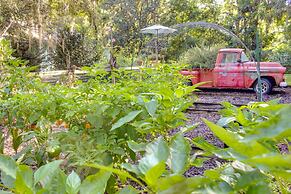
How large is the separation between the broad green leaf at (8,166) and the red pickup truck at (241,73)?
7262mm

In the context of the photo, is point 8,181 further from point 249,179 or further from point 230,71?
point 230,71

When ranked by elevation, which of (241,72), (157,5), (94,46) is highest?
(157,5)

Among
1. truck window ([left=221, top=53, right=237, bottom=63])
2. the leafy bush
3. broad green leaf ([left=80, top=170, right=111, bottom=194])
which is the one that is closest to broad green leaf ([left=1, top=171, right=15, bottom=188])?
broad green leaf ([left=80, top=170, right=111, bottom=194])

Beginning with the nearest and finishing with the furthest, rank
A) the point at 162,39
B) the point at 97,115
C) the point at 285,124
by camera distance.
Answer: the point at 285,124, the point at 97,115, the point at 162,39

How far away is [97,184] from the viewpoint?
1.54 feet

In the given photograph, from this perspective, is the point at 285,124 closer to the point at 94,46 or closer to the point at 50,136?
the point at 50,136

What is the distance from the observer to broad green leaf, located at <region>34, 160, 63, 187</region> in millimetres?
496

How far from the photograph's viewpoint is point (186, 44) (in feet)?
42.5

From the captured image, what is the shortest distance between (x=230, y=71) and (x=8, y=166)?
7853mm

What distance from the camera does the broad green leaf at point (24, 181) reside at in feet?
1.44

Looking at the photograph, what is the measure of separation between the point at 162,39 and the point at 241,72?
4852mm

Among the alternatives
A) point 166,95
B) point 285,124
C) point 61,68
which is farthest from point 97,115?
point 61,68

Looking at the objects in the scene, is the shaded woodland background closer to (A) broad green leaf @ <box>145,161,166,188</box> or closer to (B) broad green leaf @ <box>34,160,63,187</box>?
(B) broad green leaf @ <box>34,160,63,187</box>

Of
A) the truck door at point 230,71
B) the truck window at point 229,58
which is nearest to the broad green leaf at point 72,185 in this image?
the truck door at point 230,71
